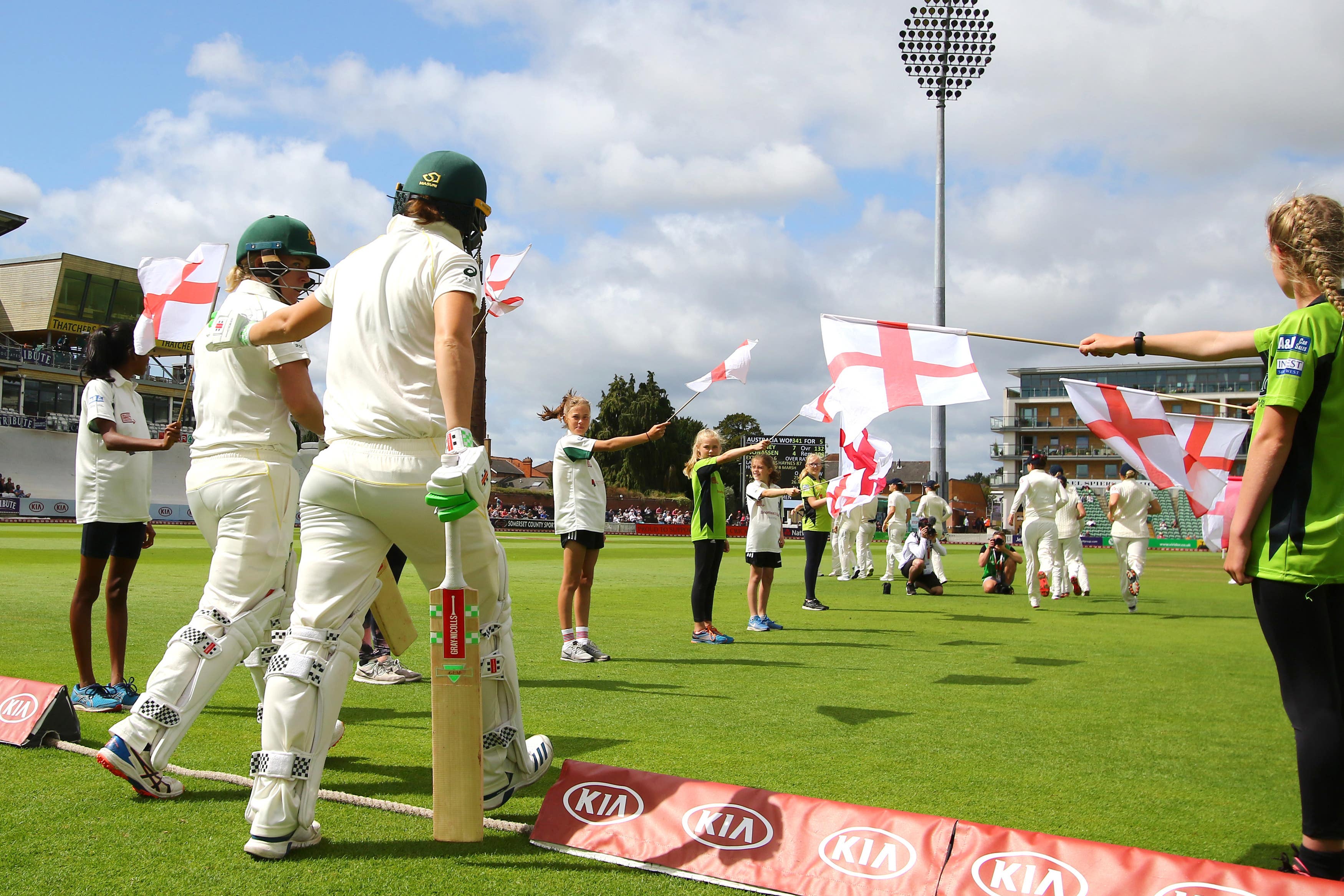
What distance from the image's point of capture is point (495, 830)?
3408 mm

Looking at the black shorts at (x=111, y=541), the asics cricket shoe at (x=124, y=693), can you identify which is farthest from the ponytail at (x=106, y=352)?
the asics cricket shoe at (x=124, y=693)

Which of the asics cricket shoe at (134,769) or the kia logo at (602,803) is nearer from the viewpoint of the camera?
the kia logo at (602,803)

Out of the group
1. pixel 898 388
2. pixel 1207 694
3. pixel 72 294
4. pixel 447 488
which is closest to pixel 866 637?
pixel 1207 694

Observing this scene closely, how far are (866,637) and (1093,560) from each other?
23976 millimetres

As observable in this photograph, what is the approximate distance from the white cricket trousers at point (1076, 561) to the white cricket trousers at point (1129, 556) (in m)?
0.69

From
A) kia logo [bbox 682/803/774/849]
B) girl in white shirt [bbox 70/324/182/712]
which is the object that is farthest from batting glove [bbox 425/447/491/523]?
girl in white shirt [bbox 70/324/182/712]

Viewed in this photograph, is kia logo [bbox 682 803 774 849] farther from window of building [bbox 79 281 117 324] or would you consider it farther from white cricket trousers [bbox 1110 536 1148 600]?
window of building [bbox 79 281 117 324]

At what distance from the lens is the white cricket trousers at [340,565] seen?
3178mm

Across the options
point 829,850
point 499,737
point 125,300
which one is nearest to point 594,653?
point 499,737

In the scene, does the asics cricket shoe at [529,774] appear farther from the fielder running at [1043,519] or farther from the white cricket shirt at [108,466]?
the fielder running at [1043,519]

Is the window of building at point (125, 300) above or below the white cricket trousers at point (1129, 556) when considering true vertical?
above

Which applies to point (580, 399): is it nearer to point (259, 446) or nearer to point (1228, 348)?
point (259, 446)

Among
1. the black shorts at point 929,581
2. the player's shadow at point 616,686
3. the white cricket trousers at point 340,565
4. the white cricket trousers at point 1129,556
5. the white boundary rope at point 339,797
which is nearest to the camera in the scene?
the white cricket trousers at point 340,565

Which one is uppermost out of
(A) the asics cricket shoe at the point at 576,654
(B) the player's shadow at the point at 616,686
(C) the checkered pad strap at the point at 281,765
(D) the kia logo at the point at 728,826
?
(C) the checkered pad strap at the point at 281,765
